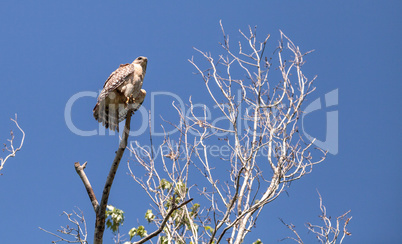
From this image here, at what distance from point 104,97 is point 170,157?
4.08ft

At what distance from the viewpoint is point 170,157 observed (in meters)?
6.16

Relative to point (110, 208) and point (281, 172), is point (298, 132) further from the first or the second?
point (110, 208)

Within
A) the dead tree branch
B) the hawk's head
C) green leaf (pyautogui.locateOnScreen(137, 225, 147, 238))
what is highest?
the hawk's head

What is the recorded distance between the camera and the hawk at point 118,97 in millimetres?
5547

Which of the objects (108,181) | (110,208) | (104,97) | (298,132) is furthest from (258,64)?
(108,181)

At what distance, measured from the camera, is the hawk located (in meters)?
5.55

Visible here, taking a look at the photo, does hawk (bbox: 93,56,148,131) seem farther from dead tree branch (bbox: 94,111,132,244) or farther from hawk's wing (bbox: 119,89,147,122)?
dead tree branch (bbox: 94,111,132,244)

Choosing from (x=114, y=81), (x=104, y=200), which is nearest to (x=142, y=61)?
(x=114, y=81)

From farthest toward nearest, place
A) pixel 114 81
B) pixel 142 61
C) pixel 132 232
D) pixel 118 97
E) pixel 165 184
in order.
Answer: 1. pixel 132 232
2. pixel 165 184
3. pixel 142 61
4. pixel 118 97
5. pixel 114 81

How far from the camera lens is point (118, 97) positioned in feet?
18.6

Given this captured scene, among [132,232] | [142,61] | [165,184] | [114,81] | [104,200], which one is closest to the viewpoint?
[104,200]

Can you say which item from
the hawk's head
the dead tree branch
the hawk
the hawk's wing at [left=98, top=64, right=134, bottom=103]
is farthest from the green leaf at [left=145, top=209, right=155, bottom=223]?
the dead tree branch

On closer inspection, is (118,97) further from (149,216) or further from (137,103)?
(149,216)

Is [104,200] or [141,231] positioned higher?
[141,231]
